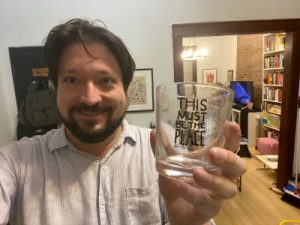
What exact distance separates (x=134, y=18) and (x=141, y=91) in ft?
2.28

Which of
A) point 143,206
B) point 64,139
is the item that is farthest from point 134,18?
point 143,206

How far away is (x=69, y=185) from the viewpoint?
34.3 inches

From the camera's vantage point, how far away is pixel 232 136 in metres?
0.63

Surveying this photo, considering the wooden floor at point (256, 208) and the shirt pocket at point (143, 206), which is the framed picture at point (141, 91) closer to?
the wooden floor at point (256, 208)

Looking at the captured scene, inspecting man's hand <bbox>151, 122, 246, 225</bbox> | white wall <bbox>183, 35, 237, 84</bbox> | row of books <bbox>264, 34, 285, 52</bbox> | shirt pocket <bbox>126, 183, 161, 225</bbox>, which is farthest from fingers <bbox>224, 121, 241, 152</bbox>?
white wall <bbox>183, 35, 237, 84</bbox>

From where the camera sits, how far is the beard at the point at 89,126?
2.98 ft

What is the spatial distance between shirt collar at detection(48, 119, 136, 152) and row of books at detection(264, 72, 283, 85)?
4.49 metres

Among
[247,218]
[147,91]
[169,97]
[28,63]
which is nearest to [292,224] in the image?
[247,218]

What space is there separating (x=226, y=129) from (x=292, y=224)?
Answer: 266 cm

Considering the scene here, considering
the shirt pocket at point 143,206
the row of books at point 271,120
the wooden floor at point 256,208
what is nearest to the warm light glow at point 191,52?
the row of books at point 271,120

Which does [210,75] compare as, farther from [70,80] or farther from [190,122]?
[190,122]

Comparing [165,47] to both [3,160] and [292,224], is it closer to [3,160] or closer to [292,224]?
[3,160]

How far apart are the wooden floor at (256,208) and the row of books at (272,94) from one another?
70.5 inches

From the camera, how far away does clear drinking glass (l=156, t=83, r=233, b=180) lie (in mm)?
564
